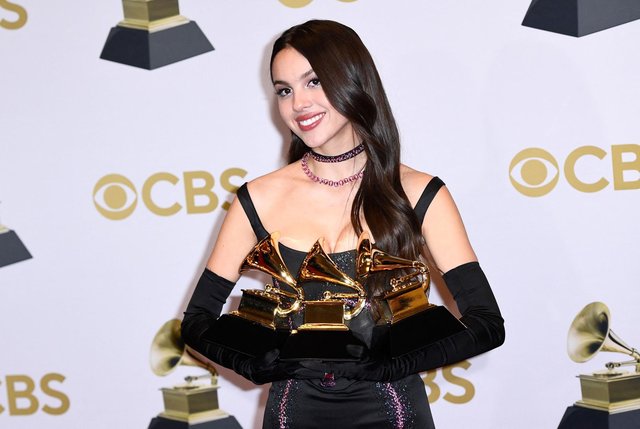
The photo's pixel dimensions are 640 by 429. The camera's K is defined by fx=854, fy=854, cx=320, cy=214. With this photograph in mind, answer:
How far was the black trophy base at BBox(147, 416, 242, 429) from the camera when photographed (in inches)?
113

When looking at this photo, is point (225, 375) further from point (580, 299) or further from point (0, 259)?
point (580, 299)

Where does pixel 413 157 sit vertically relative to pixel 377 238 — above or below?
above

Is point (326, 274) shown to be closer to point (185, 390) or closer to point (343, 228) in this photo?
point (343, 228)

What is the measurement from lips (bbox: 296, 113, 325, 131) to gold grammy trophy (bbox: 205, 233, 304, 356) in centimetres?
26

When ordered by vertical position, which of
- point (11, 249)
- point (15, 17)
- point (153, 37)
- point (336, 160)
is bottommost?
point (11, 249)

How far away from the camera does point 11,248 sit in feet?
9.50

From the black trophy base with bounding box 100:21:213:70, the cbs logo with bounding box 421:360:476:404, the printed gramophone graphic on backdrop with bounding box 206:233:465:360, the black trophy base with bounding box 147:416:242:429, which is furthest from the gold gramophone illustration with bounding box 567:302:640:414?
the black trophy base with bounding box 100:21:213:70

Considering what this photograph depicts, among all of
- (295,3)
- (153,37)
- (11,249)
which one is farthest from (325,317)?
(11,249)

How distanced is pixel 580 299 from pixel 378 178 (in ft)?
3.23

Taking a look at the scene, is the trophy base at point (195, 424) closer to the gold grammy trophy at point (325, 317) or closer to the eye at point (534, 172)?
the gold grammy trophy at point (325, 317)

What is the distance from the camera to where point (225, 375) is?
9.41ft

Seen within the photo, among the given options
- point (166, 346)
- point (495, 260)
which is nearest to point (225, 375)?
point (166, 346)

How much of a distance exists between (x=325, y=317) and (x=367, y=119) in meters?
0.50

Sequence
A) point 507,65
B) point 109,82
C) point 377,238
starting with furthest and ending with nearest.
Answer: point 109,82, point 507,65, point 377,238
